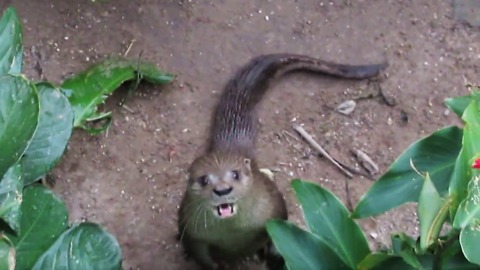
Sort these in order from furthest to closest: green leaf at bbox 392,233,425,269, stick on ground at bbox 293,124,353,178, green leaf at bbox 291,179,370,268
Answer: stick on ground at bbox 293,124,353,178, green leaf at bbox 291,179,370,268, green leaf at bbox 392,233,425,269

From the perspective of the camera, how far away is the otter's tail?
3332 mm

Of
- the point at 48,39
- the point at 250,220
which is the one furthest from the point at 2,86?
the point at 48,39

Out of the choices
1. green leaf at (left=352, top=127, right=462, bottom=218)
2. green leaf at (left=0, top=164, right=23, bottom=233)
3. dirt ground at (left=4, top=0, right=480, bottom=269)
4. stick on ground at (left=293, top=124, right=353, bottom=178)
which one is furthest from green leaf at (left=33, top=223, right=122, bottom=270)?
stick on ground at (left=293, top=124, right=353, bottom=178)

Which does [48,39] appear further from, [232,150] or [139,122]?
[232,150]

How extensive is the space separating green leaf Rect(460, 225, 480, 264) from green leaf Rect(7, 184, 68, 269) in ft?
3.30

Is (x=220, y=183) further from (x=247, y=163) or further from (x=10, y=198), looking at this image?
(x=10, y=198)

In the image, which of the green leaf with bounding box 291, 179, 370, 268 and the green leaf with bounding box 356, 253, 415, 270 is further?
the green leaf with bounding box 291, 179, 370, 268

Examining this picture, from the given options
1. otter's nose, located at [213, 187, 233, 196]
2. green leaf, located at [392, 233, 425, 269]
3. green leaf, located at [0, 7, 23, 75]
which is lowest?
otter's nose, located at [213, 187, 233, 196]

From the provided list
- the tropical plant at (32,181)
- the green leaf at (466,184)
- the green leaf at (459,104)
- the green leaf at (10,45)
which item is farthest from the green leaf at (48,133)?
the green leaf at (466,184)

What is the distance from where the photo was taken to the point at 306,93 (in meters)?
3.60

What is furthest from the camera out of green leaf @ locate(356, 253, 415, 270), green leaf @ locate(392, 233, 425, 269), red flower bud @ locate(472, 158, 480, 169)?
green leaf @ locate(356, 253, 415, 270)

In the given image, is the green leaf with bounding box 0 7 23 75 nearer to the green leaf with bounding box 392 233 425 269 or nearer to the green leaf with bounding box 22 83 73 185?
the green leaf with bounding box 22 83 73 185

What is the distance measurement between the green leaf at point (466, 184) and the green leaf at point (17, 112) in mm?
820

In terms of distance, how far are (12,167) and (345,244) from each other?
0.79 metres
